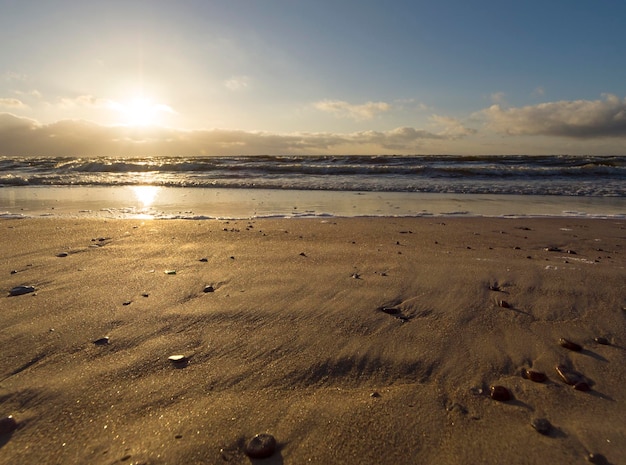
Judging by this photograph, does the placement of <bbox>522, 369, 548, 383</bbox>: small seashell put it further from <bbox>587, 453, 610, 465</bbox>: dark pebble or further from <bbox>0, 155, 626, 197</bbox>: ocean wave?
<bbox>0, 155, 626, 197</bbox>: ocean wave

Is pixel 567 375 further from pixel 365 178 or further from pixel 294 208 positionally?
pixel 365 178

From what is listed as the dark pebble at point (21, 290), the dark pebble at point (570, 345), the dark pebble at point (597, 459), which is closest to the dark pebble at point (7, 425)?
the dark pebble at point (21, 290)

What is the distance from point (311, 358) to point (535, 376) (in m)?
1.02

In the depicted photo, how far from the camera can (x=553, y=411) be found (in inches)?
62.9

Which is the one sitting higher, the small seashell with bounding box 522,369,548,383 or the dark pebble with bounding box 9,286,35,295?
the dark pebble with bounding box 9,286,35,295

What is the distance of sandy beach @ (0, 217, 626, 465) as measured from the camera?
141cm

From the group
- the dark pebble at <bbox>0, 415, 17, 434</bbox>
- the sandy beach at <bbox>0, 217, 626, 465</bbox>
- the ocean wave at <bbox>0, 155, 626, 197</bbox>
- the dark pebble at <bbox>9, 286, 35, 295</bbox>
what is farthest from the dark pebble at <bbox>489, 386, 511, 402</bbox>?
the ocean wave at <bbox>0, 155, 626, 197</bbox>

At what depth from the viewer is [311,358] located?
1964 mm

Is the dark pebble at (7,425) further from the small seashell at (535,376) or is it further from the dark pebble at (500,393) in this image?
the small seashell at (535,376)

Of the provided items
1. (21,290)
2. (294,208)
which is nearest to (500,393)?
(21,290)

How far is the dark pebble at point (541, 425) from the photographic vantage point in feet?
4.86

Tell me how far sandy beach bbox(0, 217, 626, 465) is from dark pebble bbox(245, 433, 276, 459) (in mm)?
24

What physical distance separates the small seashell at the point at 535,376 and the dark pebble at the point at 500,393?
7.6 inches

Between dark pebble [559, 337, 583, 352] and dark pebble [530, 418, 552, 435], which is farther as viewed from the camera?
dark pebble [559, 337, 583, 352]
